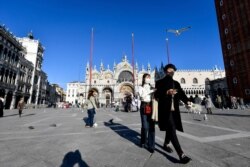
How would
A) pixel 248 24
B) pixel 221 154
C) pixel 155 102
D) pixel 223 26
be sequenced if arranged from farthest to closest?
pixel 223 26 → pixel 248 24 → pixel 155 102 → pixel 221 154

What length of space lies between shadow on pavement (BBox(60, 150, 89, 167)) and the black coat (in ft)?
5.66

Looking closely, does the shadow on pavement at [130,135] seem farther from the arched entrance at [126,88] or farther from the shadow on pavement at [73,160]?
the arched entrance at [126,88]

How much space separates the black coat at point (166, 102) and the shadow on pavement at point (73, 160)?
1.73 m

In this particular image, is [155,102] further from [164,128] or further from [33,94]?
[33,94]

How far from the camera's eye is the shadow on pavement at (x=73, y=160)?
9.14ft

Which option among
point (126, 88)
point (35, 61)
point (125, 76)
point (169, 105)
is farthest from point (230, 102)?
point (35, 61)

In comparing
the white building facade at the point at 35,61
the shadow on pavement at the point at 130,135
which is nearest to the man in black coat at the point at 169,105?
the shadow on pavement at the point at 130,135

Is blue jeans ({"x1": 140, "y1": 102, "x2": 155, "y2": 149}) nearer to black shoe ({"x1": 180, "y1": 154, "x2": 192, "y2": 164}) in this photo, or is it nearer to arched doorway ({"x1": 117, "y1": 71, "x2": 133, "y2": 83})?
black shoe ({"x1": 180, "y1": 154, "x2": 192, "y2": 164})

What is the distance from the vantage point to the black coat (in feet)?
10.4

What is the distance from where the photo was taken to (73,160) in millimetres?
2986

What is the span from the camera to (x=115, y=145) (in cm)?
400

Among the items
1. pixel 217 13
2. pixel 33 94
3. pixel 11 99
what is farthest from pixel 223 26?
pixel 33 94

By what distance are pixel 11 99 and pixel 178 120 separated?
39.5 meters

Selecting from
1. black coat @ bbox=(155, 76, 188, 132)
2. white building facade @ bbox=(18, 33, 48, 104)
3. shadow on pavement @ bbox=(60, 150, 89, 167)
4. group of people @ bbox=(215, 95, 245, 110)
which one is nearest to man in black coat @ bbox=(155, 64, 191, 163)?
black coat @ bbox=(155, 76, 188, 132)
